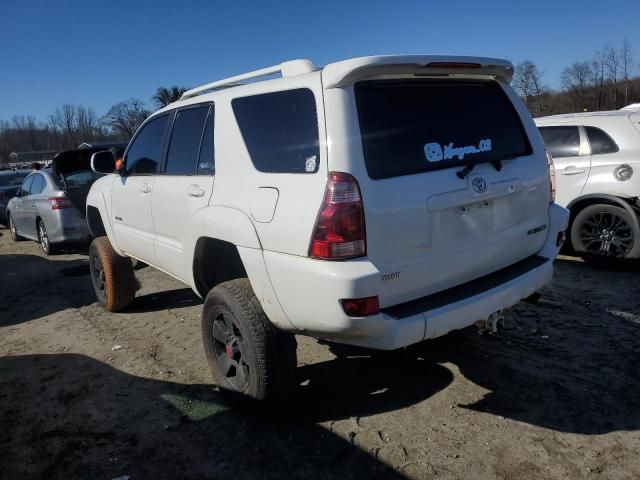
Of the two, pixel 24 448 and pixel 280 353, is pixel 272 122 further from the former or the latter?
pixel 24 448

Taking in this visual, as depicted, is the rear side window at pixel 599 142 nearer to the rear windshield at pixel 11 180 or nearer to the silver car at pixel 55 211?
the silver car at pixel 55 211

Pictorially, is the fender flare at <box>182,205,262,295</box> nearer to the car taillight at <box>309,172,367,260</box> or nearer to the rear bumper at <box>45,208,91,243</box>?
the car taillight at <box>309,172,367,260</box>

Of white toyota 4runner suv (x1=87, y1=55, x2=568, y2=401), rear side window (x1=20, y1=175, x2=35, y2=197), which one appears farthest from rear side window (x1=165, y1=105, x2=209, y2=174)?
rear side window (x1=20, y1=175, x2=35, y2=197)

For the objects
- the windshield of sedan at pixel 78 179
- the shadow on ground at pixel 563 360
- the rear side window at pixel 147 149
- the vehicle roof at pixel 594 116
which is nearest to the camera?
the shadow on ground at pixel 563 360

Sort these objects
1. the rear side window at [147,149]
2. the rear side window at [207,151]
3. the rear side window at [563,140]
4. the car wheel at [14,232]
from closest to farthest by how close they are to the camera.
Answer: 1. the rear side window at [207,151]
2. the rear side window at [147,149]
3. the rear side window at [563,140]
4. the car wheel at [14,232]

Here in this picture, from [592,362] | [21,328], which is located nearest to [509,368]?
[592,362]

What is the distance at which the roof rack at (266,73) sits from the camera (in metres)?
2.86

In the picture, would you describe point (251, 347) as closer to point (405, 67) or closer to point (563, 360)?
point (405, 67)

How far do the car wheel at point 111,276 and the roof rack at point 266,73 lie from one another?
78.1 inches

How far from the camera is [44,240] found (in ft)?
30.3

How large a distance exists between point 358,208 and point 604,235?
470 cm

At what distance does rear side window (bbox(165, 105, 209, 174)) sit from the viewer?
3.62 meters

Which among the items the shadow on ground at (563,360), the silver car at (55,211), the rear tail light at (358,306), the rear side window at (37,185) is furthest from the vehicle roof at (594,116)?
the rear side window at (37,185)

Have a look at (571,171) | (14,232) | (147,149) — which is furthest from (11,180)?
(571,171)
